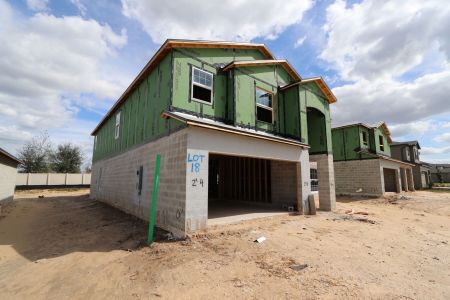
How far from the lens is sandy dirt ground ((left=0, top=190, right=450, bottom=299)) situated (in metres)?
4.33

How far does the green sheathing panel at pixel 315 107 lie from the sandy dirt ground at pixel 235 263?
5.66 metres

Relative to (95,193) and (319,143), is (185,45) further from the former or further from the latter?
(95,193)

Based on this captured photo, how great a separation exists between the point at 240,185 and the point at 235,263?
10430 millimetres

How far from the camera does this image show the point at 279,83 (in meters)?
13.4

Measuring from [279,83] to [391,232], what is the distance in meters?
9.06

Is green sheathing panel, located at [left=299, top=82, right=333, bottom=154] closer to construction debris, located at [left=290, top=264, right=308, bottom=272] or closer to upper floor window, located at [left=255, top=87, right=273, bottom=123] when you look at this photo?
upper floor window, located at [left=255, top=87, right=273, bottom=123]

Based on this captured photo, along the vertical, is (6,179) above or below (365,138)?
below

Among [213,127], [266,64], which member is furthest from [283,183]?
[213,127]

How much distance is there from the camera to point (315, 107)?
1388 cm

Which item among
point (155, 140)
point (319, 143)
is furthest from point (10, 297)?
point (319, 143)

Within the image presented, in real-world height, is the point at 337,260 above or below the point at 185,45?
below

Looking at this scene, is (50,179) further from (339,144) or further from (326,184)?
(339,144)

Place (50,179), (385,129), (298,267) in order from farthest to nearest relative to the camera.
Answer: (50,179) → (385,129) → (298,267)

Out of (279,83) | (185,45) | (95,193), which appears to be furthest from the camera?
(95,193)
